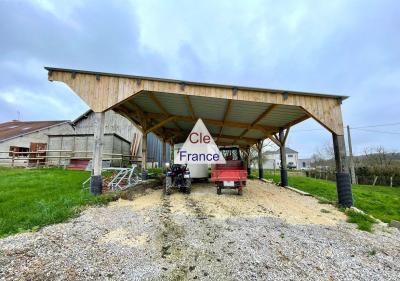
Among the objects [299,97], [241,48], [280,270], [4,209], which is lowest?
[280,270]

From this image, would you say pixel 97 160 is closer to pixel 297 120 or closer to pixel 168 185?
pixel 168 185

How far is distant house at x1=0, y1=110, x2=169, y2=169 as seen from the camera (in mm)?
15406

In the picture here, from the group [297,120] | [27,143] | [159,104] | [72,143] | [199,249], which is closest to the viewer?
[199,249]

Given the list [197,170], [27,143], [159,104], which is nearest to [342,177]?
[197,170]

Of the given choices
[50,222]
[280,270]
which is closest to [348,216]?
[280,270]

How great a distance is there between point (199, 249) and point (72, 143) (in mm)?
15915

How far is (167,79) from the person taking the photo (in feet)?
23.2

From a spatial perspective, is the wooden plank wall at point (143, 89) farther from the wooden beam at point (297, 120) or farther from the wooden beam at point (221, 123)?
the wooden beam at point (221, 123)

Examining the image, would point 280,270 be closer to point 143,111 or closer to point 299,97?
point 299,97

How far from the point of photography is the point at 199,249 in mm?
3359

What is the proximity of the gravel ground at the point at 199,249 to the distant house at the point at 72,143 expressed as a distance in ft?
34.1

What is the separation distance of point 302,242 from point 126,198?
5.28m

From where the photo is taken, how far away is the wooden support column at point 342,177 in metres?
6.52

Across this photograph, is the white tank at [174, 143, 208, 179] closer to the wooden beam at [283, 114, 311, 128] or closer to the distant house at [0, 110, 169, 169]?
the wooden beam at [283, 114, 311, 128]
